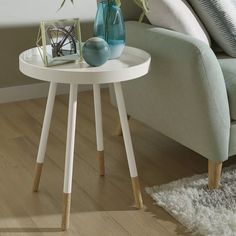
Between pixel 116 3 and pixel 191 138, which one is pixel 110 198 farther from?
pixel 116 3

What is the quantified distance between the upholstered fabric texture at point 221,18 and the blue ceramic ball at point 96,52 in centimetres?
63

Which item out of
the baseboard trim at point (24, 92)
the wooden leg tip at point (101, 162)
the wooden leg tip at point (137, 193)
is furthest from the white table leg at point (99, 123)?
the baseboard trim at point (24, 92)

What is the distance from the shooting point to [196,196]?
2.00 m

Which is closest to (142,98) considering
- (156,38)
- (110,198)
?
(156,38)

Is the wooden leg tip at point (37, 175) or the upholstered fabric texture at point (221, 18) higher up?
the upholstered fabric texture at point (221, 18)

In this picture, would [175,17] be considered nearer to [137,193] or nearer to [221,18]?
[221,18]

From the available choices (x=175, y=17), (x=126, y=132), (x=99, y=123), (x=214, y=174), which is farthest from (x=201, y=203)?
(x=175, y=17)

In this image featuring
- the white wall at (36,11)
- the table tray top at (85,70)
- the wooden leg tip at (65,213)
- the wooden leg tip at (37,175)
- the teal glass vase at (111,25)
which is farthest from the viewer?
the white wall at (36,11)

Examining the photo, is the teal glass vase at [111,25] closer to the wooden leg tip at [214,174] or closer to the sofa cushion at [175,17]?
the sofa cushion at [175,17]

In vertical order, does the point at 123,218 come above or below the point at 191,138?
below

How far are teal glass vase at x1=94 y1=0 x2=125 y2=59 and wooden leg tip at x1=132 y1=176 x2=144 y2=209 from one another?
48 cm

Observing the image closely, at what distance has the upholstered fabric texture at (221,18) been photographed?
2.23m

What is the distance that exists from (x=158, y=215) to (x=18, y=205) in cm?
54

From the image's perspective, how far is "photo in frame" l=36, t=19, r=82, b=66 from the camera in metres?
1.83
